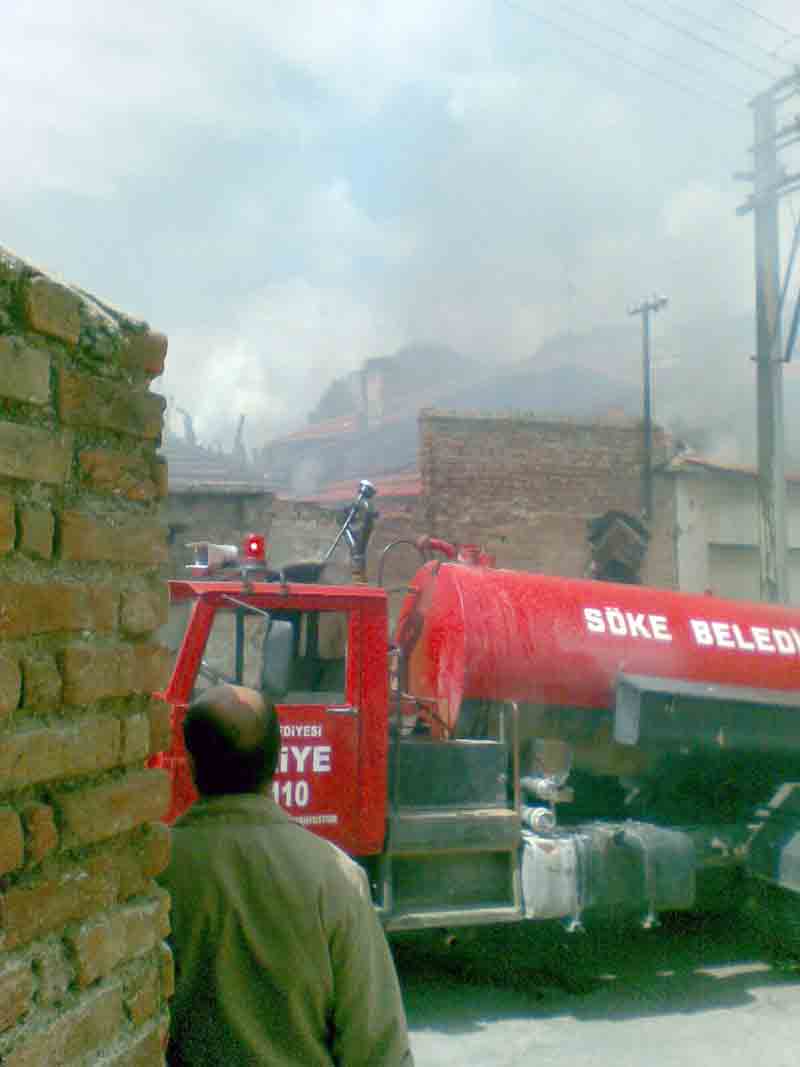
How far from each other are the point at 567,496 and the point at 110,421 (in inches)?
540

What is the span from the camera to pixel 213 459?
98.4ft

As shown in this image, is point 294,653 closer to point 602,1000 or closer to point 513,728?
point 513,728

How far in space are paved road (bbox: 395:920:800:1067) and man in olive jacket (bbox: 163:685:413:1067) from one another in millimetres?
3395

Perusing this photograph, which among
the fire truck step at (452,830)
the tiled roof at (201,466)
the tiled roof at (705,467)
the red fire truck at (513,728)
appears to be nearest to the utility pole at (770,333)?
the tiled roof at (705,467)

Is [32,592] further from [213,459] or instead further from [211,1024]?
[213,459]

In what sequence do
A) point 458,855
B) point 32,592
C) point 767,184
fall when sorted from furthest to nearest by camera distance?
point 767,184 < point 458,855 < point 32,592

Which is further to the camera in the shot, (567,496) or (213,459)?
(213,459)

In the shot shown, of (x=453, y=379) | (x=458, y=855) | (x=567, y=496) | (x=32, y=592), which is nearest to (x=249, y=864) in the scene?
(x=32, y=592)

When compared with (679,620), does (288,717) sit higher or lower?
lower

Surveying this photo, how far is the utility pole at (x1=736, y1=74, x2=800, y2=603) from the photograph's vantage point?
1354 cm

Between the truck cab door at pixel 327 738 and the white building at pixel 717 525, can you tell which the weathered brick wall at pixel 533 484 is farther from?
the truck cab door at pixel 327 738

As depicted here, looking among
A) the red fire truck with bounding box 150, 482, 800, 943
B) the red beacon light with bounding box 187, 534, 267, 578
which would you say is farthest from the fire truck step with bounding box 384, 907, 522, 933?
the red beacon light with bounding box 187, 534, 267, 578

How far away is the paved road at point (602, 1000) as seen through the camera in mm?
5203

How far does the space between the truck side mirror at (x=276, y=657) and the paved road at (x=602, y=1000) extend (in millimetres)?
1915
